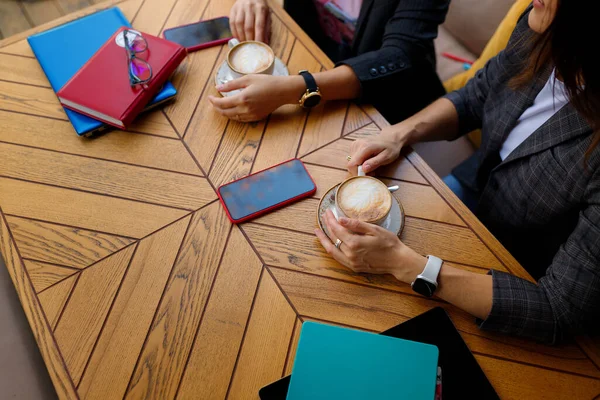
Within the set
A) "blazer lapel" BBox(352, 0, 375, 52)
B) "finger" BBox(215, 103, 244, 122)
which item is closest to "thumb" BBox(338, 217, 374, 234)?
"finger" BBox(215, 103, 244, 122)

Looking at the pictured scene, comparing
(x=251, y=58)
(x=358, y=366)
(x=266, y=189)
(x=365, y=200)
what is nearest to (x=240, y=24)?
(x=251, y=58)

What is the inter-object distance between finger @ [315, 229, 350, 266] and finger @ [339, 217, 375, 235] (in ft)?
0.16

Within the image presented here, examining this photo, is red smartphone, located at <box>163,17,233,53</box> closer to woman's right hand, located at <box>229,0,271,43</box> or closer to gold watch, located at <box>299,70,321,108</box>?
Result: woman's right hand, located at <box>229,0,271,43</box>

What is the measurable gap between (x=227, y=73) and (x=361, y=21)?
0.45m

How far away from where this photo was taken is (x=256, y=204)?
3.10 ft

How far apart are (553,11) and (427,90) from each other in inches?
22.4

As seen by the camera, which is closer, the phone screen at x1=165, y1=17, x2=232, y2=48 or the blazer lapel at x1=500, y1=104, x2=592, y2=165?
the blazer lapel at x1=500, y1=104, x2=592, y2=165

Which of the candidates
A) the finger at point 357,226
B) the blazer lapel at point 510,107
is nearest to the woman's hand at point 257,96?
the finger at point 357,226

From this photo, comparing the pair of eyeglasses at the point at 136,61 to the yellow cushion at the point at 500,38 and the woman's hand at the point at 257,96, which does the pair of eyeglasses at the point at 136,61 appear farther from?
the yellow cushion at the point at 500,38

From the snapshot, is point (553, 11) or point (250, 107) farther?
point (250, 107)

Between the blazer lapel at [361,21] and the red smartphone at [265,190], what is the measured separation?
570 mm

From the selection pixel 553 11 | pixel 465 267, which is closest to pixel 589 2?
pixel 553 11

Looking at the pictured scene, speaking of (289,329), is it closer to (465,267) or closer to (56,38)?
(465,267)

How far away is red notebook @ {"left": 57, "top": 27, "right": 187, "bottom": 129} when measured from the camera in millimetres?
1009
